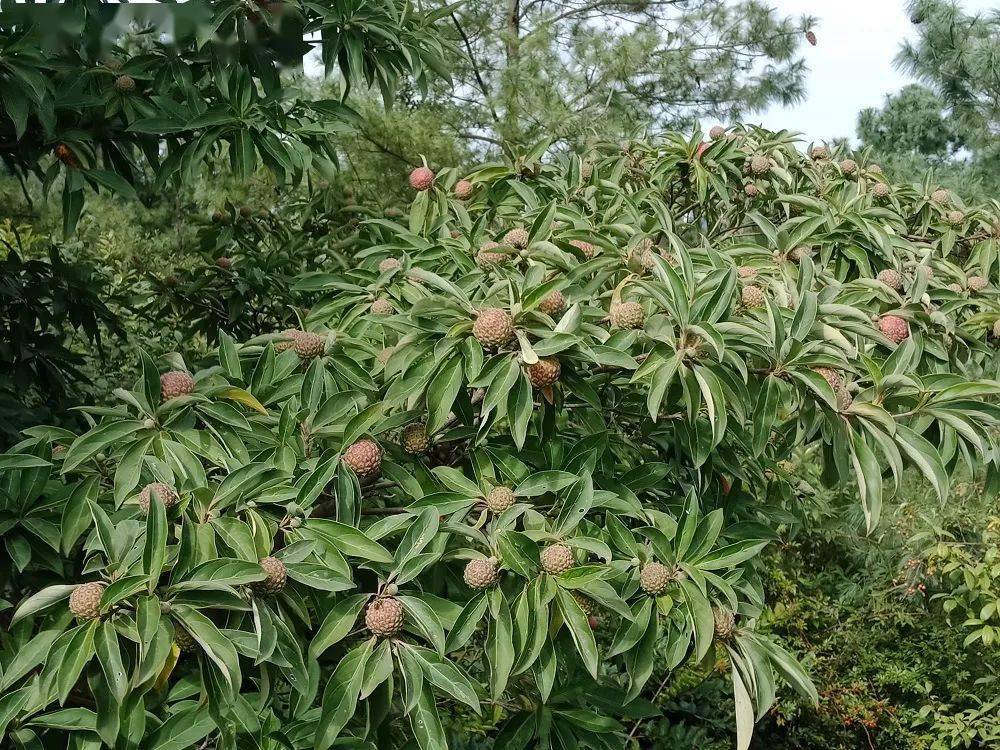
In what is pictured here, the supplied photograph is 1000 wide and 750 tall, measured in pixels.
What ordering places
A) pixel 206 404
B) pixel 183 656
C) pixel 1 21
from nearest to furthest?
pixel 206 404 < pixel 183 656 < pixel 1 21

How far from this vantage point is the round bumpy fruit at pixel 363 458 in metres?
1.68

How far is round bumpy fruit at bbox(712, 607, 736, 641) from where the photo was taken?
1.71 meters

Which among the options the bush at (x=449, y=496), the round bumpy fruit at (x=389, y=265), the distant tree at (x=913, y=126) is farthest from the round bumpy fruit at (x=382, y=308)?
the distant tree at (x=913, y=126)

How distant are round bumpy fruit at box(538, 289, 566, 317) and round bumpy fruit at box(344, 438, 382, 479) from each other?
1.26 feet

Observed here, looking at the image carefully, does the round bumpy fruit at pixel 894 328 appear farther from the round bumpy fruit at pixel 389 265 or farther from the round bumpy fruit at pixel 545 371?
the round bumpy fruit at pixel 389 265

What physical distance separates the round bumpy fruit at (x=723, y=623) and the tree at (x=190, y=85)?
4.47ft

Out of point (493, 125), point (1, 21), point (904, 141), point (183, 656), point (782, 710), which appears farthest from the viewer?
point (904, 141)

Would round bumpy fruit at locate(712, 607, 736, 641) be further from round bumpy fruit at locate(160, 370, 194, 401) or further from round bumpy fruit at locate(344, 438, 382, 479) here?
round bumpy fruit at locate(160, 370, 194, 401)

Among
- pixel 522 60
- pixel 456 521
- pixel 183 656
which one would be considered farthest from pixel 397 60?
pixel 522 60

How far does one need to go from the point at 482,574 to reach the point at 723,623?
0.46 m

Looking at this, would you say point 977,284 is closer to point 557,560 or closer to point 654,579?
point 654,579

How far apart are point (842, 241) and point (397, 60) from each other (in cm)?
121

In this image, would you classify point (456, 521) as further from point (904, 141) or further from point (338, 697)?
point (904, 141)

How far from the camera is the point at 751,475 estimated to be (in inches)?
102
